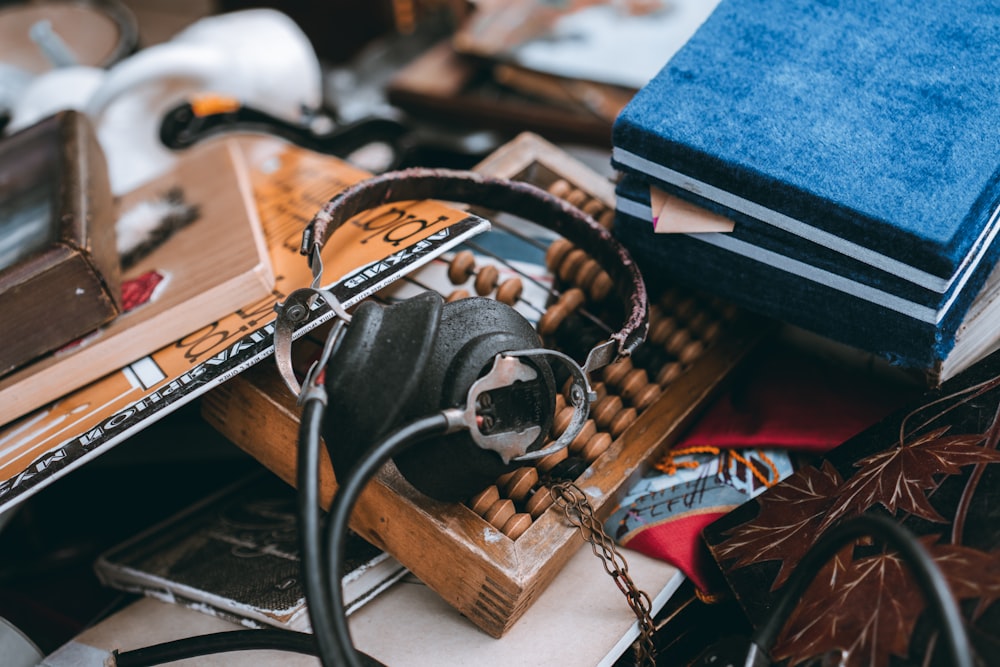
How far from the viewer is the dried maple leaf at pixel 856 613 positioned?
1.70 feet

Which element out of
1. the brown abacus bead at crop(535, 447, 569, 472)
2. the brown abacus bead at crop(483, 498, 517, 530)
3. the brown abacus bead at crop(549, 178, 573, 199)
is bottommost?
the brown abacus bead at crop(535, 447, 569, 472)

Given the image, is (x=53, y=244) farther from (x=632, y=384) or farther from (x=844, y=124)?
(x=844, y=124)

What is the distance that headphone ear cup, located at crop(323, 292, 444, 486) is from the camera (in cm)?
52

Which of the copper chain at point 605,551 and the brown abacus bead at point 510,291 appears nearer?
the copper chain at point 605,551

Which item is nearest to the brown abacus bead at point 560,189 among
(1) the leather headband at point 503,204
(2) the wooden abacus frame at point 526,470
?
(2) the wooden abacus frame at point 526,470

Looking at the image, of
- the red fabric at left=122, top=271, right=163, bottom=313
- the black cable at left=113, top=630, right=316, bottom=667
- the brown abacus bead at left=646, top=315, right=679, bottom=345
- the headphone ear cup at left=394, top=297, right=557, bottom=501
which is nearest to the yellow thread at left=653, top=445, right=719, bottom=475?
the brown abacus bead at left=646, top=315, right=679, bottom=345

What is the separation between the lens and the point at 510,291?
2.58 feet

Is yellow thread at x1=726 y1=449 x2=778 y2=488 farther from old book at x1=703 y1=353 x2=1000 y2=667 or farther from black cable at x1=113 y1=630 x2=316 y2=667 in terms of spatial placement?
black cable at x1=113 y1=630 x2=316 y2=667

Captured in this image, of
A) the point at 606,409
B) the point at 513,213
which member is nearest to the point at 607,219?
the point at 513,213

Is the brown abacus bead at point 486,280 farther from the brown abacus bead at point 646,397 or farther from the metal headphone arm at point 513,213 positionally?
the brown abacus bead at point 646,397

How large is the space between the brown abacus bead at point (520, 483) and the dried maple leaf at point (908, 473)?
224 mm

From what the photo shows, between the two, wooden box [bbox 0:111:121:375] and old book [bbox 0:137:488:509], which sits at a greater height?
wooden box [bbox 0:111:121:375]

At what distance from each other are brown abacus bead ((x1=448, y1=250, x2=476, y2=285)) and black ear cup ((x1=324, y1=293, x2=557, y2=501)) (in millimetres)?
205

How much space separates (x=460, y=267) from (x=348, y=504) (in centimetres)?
38
